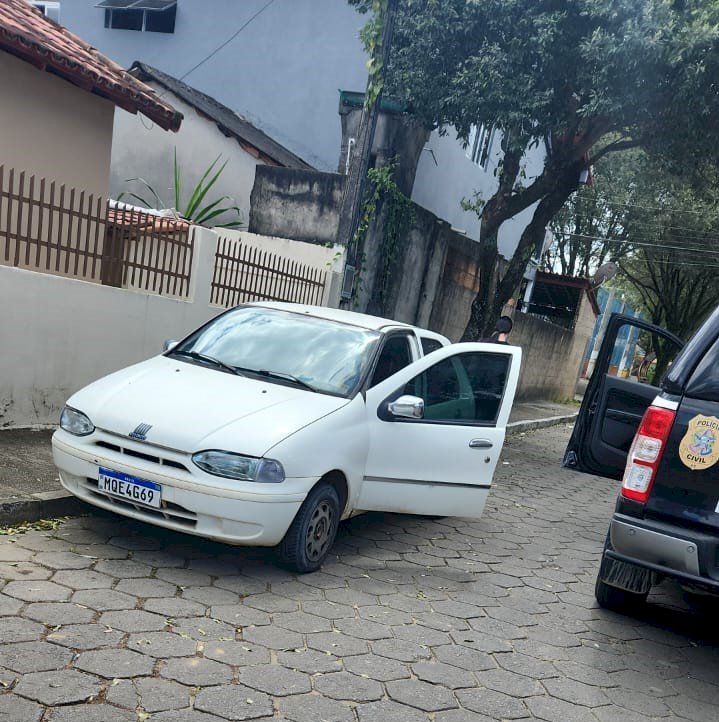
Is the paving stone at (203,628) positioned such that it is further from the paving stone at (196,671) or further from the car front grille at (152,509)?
the car front grille at (152,509)

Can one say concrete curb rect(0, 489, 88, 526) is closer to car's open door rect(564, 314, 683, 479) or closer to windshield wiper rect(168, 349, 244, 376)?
windshield wiper rect(168, 349, 244, 376)

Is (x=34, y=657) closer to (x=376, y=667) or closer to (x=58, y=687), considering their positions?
(x=58, y=687)

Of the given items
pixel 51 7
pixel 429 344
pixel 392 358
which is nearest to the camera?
pixel 392 358

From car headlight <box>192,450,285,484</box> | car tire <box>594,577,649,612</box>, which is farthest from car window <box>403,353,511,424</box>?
car headlight <box>192,450,285,484</box>

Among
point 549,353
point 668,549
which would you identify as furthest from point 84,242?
point 549,353

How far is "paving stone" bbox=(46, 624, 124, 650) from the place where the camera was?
3.63 metres

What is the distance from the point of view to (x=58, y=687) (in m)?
3.24

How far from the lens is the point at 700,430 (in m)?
4.02

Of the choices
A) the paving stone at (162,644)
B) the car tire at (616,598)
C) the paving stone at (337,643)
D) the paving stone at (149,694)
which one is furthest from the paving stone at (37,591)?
the car tire at (616,598)

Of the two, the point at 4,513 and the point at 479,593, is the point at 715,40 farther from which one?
the point at 4,513

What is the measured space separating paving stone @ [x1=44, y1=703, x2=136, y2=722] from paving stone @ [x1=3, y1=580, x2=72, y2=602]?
105 cm

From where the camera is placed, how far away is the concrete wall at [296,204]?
1188 centimetres

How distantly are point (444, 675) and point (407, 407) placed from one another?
1.96 m

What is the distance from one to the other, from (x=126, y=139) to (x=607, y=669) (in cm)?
1444
